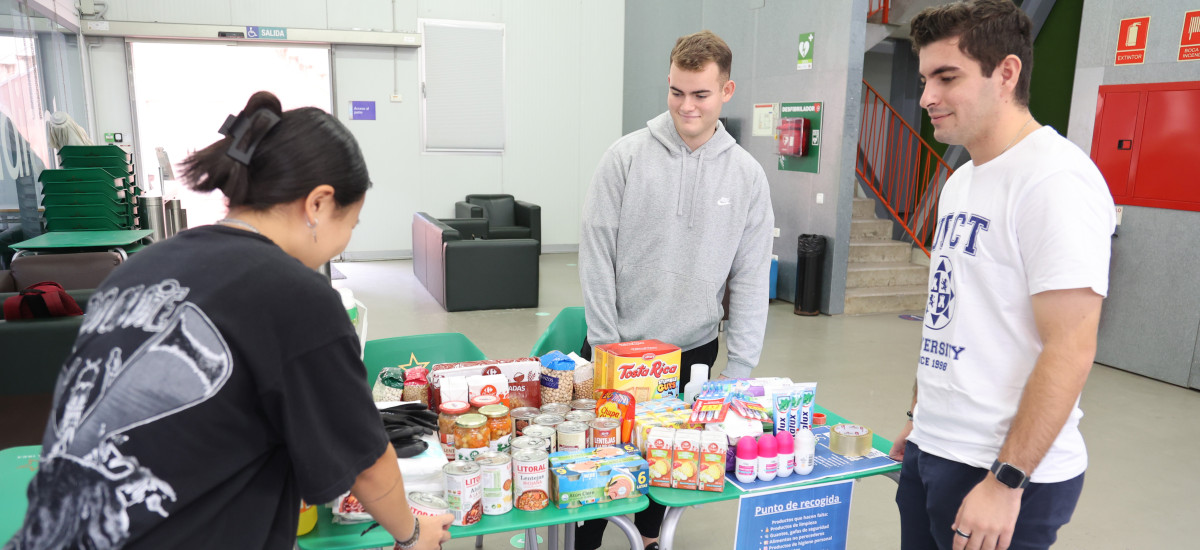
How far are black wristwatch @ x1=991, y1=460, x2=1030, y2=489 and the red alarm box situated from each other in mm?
5937

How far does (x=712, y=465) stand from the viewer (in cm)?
161

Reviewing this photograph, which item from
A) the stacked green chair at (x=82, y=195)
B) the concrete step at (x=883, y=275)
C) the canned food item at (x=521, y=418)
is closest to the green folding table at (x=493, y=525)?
the canned food item at (x=521, y=418)

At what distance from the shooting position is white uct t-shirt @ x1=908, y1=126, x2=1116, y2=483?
1253 millimetres

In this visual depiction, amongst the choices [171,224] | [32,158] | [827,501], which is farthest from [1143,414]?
[32,158]

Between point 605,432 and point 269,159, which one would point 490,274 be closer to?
point 605,432

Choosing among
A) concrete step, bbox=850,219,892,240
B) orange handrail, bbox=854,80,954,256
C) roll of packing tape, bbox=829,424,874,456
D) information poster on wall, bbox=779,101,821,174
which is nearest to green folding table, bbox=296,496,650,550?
roll of packing tape, bbox=829,424,874,456

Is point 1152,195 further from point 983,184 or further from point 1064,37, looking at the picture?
point 983,184

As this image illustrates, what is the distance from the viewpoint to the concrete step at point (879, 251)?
743 centimetres

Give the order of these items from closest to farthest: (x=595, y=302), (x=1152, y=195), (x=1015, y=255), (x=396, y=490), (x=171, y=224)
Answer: (x=396, y=490)
(x=1015, y=255)
(x=595, y=302)
(x=1152, y=195)
(x=171, y=224)

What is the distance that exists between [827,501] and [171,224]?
21.0ft

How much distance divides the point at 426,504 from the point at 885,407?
353 cm

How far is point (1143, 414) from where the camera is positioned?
4.33 m

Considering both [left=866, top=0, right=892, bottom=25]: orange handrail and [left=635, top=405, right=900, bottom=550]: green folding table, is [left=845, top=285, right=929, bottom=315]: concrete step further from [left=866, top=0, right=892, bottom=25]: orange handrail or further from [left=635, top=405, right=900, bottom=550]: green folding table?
[left=635, top=405, right=900, bottom=550]: green folding table

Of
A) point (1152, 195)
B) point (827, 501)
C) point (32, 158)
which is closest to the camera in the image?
point (827, 501)
